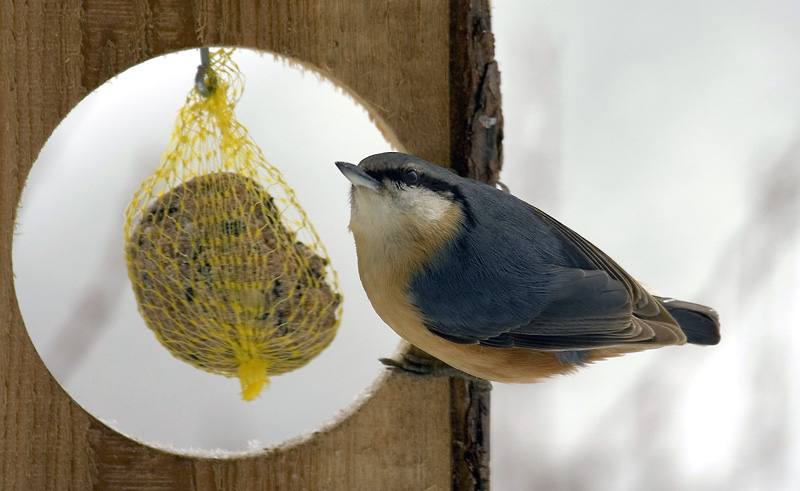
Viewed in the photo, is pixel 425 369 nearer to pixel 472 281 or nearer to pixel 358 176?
pixel 472 281

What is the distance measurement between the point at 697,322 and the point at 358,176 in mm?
843

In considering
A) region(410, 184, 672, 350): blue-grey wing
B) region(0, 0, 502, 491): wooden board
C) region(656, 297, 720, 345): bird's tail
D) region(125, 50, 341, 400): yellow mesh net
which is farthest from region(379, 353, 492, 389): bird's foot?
region(656, 297, 720, 345): bird's tail

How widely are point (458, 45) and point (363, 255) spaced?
526mm

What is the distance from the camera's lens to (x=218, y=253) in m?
1.69

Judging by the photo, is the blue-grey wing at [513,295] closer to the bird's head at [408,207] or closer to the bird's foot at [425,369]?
the bird's head at [408,207]

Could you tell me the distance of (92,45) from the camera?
1615mm

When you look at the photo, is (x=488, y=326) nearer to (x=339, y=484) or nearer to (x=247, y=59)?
(x=339, y=484)

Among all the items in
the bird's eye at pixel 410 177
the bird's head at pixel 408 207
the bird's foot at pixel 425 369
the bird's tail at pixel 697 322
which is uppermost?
the bird's eye at pixel 410 177

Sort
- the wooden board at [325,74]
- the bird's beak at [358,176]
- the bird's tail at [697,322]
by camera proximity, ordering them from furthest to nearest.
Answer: the bird's tail at [697,322], the wooden board at [325,74], the bird's beak at [358,176]

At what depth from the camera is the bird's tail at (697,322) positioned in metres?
1.74

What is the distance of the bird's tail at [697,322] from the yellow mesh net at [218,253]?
2.52ft

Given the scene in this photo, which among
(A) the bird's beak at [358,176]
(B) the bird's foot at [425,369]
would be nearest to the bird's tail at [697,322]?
(B) the bird's foot at [425,369]

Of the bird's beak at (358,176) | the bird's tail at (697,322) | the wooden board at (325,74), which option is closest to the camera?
the bird's beak at (358,176)

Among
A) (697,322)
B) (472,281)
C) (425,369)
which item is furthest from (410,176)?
(697,322)
